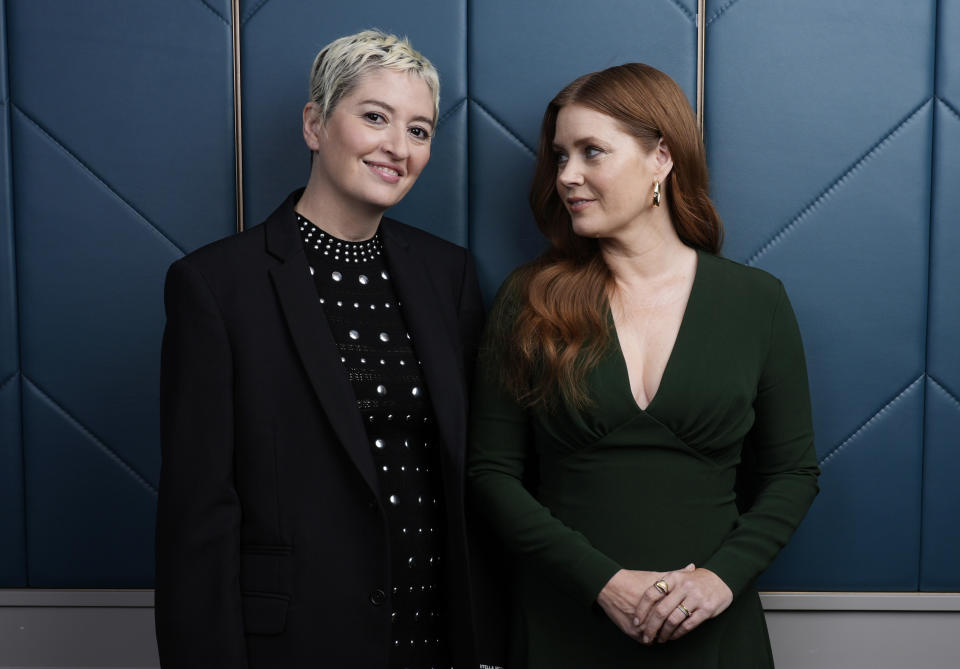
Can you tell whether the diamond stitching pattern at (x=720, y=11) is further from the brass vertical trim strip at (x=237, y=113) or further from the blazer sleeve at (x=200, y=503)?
the blazer sleeve at (x=200, y=503)

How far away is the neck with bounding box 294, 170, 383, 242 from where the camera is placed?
1.53 metres

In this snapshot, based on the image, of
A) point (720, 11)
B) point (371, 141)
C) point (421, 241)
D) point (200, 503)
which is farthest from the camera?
point (720, 11)

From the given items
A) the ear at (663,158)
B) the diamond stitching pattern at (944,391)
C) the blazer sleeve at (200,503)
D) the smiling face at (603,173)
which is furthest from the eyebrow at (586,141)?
the diamond stitching pattern at (944,391)

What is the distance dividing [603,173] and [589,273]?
21cm

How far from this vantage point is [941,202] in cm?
186

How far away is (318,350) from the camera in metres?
1.40

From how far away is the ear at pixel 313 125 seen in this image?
59.9 inches

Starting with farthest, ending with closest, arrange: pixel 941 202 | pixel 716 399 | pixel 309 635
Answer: pixel 941 202, pixel 716 399, pixel 309 635

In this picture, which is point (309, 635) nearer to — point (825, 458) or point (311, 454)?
point (311, 454)

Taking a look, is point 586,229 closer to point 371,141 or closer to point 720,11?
point 371,141

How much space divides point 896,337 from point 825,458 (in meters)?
0.34

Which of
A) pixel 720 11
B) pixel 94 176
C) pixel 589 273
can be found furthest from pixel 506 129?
pixel 94 176

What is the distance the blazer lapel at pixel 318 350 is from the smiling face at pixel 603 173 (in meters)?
0.56

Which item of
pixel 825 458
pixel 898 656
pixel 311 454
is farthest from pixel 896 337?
pixel 311 454
